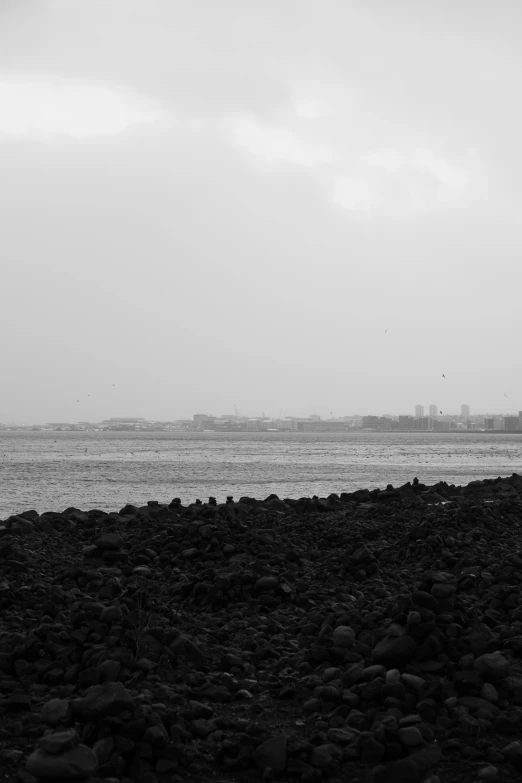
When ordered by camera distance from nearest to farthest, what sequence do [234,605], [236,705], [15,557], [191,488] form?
1. [236,705]
2. [234,605]
3. [15,557]
4. [191,488]

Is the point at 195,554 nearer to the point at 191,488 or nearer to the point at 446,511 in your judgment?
the point at 446,511

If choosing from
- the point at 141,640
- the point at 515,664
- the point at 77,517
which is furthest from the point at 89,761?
the point at 77,517

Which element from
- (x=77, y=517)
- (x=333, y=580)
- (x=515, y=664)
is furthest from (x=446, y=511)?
(x=515, y=664)

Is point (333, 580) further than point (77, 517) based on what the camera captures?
No

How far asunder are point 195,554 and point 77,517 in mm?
5244

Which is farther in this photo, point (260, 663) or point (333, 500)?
point (333, 500)

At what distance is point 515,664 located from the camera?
20.8 ft

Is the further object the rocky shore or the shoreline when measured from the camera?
the shoreline

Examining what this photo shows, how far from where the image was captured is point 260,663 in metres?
6.97

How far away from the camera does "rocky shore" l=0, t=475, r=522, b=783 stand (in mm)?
4965

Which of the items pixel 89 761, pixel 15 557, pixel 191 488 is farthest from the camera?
pixel 191 488

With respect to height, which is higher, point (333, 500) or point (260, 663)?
point (333, 500)

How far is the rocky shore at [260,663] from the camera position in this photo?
4965mm

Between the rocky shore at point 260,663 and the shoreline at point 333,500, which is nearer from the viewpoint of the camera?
the rocky shore at point 260,663
